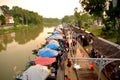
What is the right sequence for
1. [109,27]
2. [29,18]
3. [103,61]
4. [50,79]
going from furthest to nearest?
[29,18] → [109,27] → [50,79] → [103,61]

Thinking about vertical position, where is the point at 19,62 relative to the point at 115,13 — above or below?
below

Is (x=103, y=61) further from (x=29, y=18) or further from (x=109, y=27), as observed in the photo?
(x=29, y=18)

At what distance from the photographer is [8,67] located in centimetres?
2516

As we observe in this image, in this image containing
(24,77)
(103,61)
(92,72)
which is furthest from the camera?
(92,72)

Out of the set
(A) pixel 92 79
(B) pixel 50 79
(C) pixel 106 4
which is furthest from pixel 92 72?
(C) pixel 106 4

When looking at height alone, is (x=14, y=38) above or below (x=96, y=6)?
below

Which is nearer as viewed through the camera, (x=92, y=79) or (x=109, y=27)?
(x=92, y=79)

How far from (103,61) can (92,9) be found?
887 inches

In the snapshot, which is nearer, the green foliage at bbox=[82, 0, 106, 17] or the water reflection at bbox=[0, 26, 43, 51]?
the green foliage at bbox=[82, 0, 106, 17]

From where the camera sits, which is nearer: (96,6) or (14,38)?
(96,6)

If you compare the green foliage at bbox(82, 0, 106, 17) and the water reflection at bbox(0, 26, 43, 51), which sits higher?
the green foliage at bbox(82, 0, 106, 17)

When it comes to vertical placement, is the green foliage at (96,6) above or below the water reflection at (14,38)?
above

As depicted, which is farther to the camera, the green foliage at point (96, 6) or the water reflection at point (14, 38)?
the water reflection at point (14, 38)

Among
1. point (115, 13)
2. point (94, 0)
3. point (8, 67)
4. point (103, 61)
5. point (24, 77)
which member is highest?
point (94, 0)
